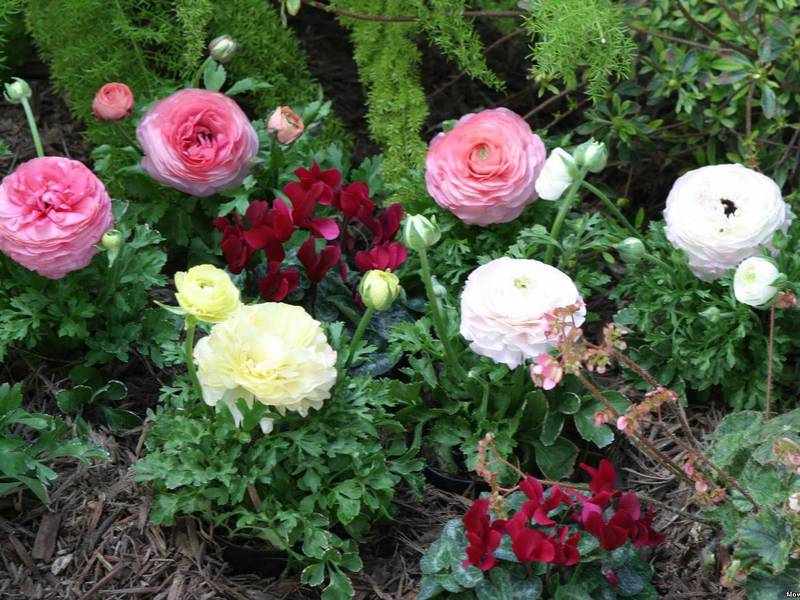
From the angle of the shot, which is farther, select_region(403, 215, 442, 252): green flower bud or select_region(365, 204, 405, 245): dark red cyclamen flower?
select_region(365, 204, 405, 245): dark red cyclamen flower

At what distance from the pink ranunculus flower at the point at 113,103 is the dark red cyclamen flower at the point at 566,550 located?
1.12 m

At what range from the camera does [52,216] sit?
169cm

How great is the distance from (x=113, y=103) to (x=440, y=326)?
77 centimetres

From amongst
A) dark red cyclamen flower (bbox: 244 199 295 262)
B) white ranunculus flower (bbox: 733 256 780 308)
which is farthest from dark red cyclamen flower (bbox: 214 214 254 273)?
white ranunculus flower (bbox: 733 256 780 308)

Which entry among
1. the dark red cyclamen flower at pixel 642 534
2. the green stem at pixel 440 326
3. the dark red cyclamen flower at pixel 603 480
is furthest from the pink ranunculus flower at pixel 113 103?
the dark red cyclamen flower at pixel 642 534

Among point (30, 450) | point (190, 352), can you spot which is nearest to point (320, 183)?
point (190, 352)

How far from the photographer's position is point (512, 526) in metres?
1.43

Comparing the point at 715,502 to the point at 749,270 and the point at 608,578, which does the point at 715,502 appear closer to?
the point at 608,578

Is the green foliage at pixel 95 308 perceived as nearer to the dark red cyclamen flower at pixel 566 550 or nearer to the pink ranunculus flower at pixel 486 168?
the pink ranunculus flower at pixel 486 168

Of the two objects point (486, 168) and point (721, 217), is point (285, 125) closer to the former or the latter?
point (486, 168)

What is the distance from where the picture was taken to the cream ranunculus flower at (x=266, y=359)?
1.43m

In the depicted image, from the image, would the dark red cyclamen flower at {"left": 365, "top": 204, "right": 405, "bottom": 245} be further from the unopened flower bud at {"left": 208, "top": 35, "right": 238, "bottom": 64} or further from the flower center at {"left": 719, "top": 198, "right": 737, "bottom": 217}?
the flower center at {"left": 719, "top": 198, "right": 737, "bottom": 217}

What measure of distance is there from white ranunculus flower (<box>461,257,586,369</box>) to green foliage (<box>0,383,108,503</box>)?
24.7 inches

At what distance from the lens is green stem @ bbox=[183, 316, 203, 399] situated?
1.43 metres
